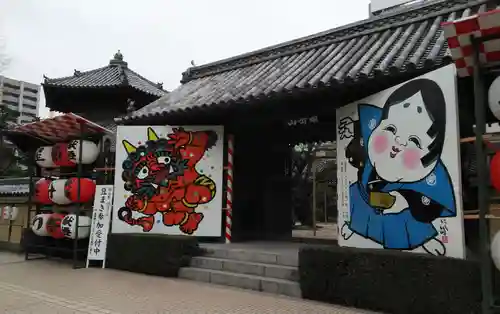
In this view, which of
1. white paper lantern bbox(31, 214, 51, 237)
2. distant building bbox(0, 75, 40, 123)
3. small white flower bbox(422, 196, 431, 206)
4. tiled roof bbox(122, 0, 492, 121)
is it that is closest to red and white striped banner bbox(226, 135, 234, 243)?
tiled roof bbox(122, 0, 492, 121)

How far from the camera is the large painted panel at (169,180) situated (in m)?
8.75

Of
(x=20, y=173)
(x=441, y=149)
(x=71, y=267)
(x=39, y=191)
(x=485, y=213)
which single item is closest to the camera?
(x=485, y=213)

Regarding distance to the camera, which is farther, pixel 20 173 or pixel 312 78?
pixel 20 173

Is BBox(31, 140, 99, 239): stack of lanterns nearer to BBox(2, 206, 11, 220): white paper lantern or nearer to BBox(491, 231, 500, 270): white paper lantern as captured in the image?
BBox(2, 206, 11, 220): white paper lantern

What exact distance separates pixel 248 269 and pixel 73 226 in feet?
14.4

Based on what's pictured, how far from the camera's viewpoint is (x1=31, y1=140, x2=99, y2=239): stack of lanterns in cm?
898

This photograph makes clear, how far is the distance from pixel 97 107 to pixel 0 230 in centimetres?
551

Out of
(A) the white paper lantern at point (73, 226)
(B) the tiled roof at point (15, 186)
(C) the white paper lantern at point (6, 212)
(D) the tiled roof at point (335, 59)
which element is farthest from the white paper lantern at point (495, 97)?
(C) the white paper lantern at point (6, 212)

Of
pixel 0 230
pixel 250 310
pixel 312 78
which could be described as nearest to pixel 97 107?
pixel 0 230

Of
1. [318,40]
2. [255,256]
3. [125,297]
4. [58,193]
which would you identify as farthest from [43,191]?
[318,40]

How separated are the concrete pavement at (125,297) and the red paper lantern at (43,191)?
210 cm

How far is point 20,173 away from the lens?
63.0 ft

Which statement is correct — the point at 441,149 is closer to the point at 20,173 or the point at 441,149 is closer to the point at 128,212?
the point at 128,212

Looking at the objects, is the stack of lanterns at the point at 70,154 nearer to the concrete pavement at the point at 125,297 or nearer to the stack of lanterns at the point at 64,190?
the stack of lanterns at the point at 64,190
